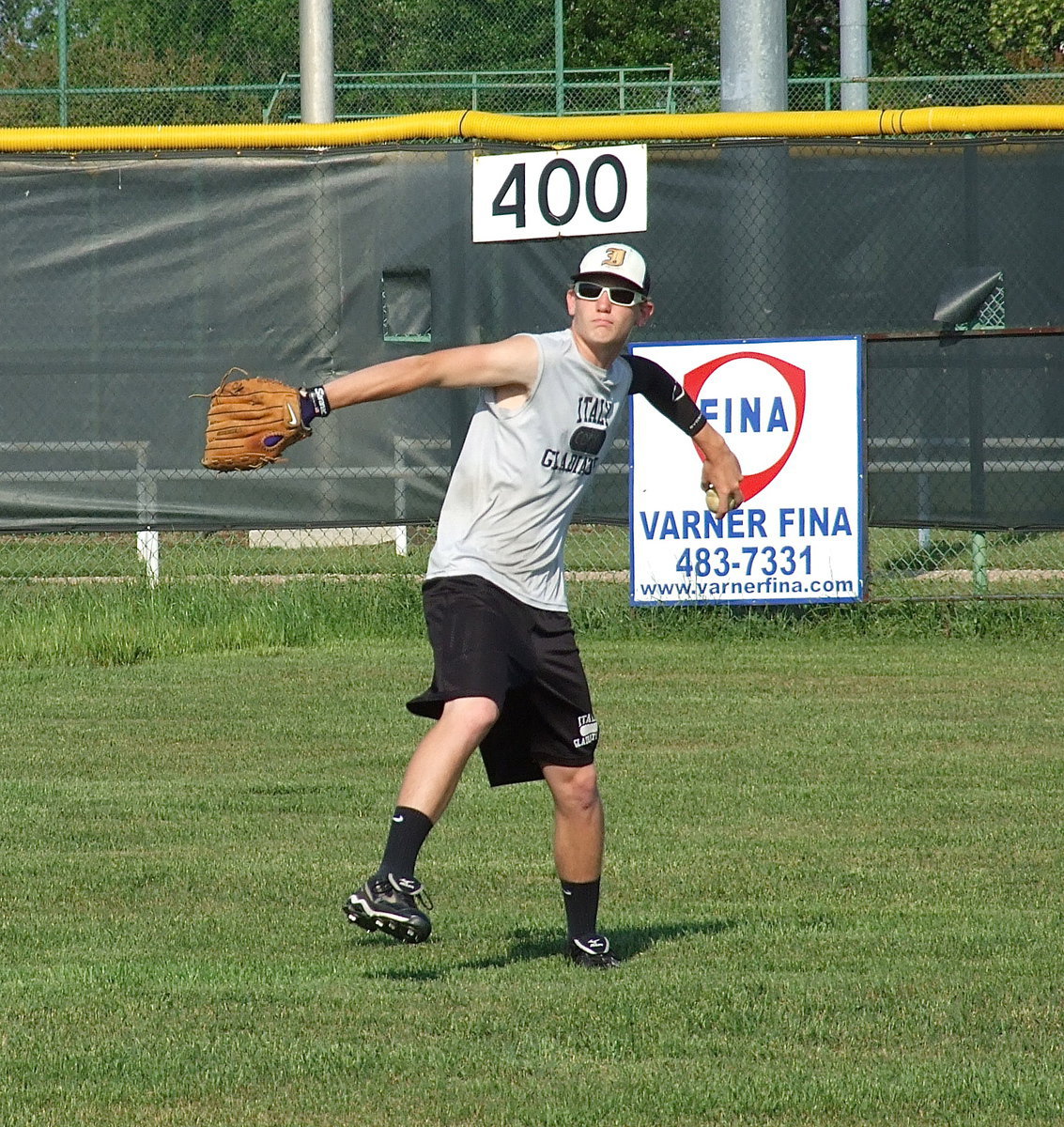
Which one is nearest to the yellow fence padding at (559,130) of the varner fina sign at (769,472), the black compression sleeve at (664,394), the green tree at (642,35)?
the varner fina sign at (769,472)

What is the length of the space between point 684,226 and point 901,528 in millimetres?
2194

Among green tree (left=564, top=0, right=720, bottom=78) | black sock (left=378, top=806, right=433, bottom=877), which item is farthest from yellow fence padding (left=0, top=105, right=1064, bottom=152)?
green tree (left=564, top=0, right=720, bottom=78)

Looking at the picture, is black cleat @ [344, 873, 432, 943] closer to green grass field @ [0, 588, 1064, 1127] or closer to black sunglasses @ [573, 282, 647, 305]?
green grass field @ [0, 588, 1064, 1127]

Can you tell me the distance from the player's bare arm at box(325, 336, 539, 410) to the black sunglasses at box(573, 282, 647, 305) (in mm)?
197

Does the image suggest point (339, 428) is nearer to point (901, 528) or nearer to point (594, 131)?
point (594, 131)

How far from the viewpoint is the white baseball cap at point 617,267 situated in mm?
5270

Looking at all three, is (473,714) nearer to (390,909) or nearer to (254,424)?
(390,909)

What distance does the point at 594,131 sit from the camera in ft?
37.2

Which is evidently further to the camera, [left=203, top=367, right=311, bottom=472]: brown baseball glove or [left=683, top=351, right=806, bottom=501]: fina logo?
[left=683, top=351, right=806, bottom=501]: fina logo

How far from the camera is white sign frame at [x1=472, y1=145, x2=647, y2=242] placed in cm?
1115

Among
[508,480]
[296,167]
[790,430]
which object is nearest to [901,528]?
[790,430]

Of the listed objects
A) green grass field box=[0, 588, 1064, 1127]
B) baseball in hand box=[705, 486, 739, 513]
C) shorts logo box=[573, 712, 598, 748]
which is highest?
baseball in hand box=[705, 486, 739, 513]

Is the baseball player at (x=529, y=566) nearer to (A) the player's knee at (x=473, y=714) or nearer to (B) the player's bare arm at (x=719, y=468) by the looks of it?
(A) the player's knee at (x=473, y=714)

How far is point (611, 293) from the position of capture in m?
5.27
